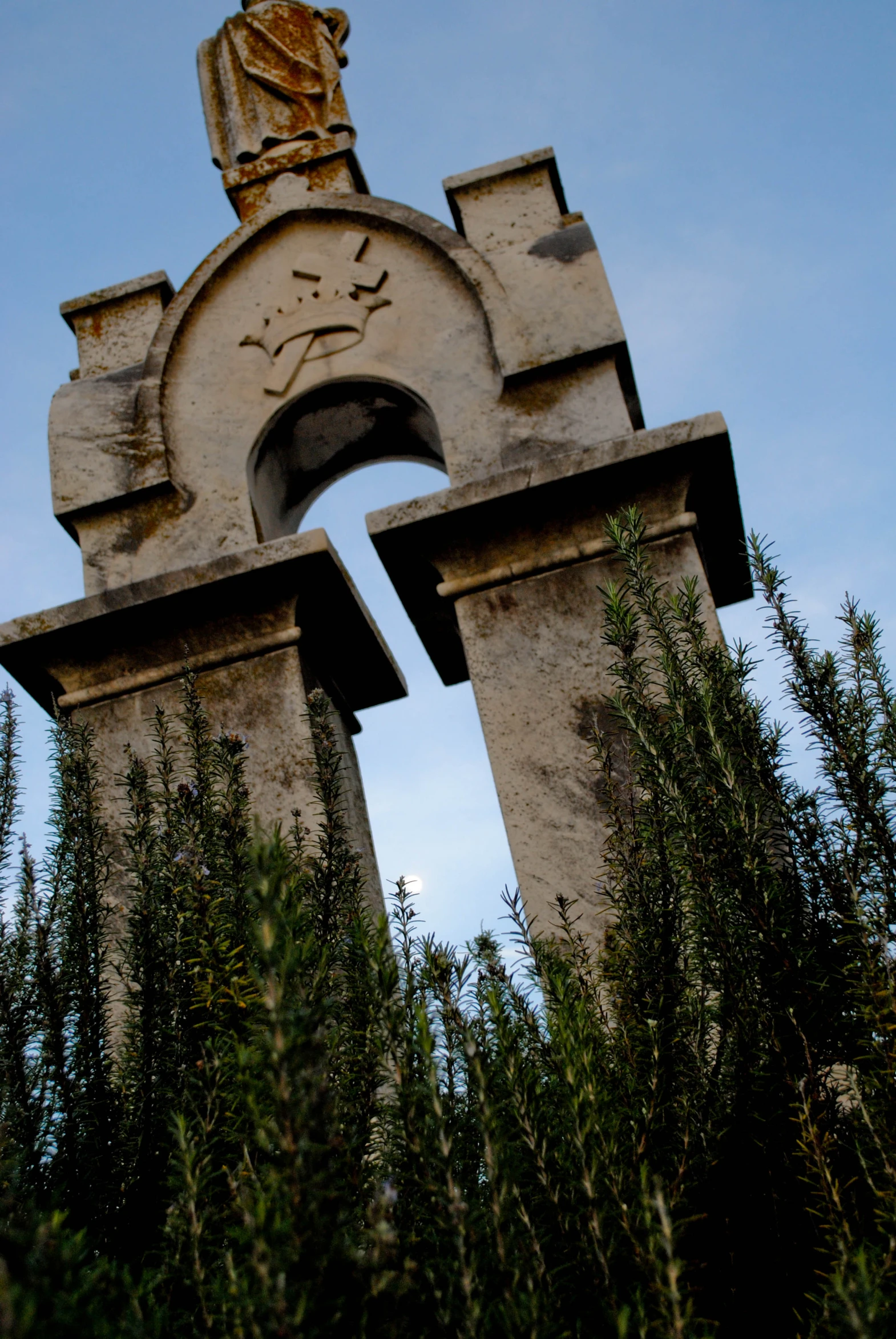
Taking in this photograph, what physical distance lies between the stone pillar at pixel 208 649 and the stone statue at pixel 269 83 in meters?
2.87

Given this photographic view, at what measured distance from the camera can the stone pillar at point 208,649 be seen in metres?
4.48

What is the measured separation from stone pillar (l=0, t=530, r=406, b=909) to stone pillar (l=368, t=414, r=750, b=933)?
430mm

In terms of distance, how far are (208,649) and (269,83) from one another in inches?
139

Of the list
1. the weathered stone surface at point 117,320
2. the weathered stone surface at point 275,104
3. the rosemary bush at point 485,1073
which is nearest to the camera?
the rosemary bush at point 485,1073

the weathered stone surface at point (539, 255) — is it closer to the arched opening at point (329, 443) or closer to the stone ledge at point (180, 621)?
the arched opening at point (329, 443)

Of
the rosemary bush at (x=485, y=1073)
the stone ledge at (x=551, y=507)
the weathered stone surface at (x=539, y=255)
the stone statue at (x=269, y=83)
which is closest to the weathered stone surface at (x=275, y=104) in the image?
the stone statue at (x=269, y=83)

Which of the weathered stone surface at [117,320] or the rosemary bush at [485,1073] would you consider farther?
the weathered stone surface at [117,320]

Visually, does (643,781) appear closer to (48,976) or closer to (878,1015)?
(878,1015)

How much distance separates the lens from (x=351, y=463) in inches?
228

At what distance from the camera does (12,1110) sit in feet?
7.71

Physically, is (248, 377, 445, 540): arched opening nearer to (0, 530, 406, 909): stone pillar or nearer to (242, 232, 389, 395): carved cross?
(242, 232, 389, 395): carved cross

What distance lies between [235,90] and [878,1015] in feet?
19.9

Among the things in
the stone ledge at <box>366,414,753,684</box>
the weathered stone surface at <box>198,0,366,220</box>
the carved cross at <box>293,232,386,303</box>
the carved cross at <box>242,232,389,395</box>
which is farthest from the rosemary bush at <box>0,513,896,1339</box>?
the weathered stone surface at <box>198,0,366,220</box>

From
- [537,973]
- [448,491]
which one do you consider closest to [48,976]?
[537,973]
